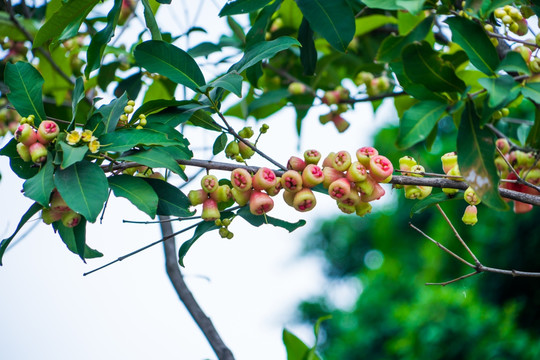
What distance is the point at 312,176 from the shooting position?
3.18 ft

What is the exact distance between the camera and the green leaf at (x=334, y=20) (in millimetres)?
1122

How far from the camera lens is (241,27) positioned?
5.71 feet

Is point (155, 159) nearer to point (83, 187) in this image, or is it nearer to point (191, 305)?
point (83, 187)

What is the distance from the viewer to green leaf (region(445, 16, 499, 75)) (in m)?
0.91

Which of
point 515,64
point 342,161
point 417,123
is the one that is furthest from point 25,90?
point 515,64

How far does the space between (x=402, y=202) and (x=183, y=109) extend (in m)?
8.02

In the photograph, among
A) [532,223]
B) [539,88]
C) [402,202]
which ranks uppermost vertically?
[539,88]

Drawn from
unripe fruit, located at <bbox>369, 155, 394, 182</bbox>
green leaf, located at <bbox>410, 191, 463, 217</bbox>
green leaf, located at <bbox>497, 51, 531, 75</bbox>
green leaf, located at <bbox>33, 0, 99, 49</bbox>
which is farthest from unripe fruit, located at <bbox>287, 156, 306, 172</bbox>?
green leaf, located at <bbox>33, 0, 99, 49</bbox>

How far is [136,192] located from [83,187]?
88 mm

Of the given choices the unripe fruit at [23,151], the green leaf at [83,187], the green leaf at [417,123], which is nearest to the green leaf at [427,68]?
the green leaf at [417,123]

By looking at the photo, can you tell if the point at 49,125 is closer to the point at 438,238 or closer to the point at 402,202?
the point at 438,238

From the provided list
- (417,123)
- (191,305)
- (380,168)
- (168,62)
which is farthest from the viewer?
(191,305)

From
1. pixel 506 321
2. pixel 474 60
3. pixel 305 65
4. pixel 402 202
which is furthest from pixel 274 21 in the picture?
pixel 402 202

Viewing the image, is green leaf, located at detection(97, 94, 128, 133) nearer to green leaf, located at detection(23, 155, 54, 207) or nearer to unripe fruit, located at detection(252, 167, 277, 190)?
green leaf, located at detection(23, 155, 54, 207)
